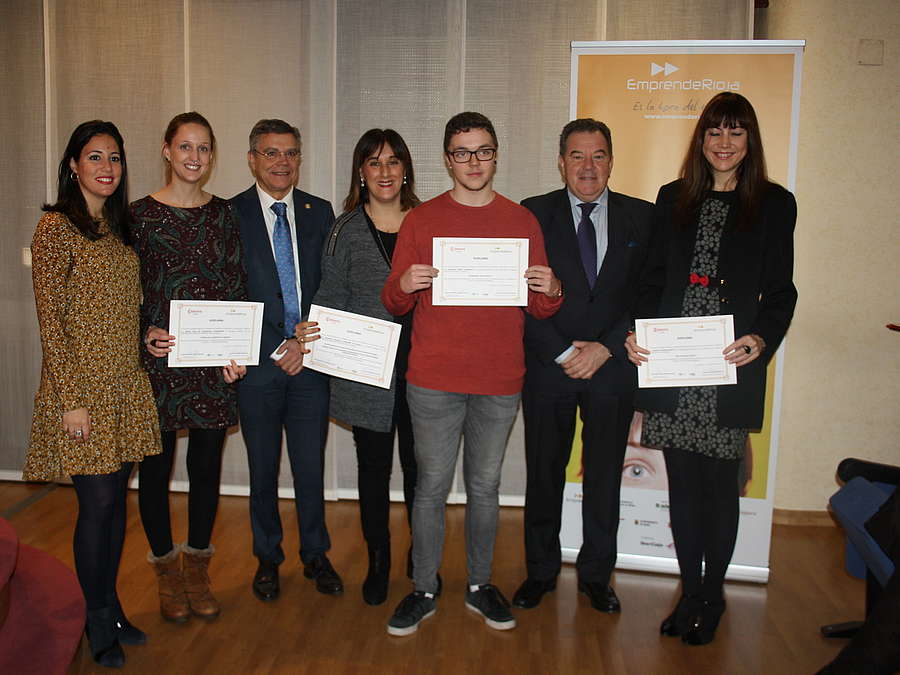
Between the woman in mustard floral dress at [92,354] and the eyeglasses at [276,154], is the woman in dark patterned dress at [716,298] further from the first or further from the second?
the woman in mustard floral dress at [92,354]

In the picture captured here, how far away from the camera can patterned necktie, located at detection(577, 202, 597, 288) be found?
2.95m

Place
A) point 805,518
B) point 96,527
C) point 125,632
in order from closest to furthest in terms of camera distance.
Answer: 1. point 96,527
2. point 125,632
3. point 805,518

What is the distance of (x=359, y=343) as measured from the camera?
2.82m

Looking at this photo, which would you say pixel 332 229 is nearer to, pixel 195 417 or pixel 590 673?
pixel 195 417

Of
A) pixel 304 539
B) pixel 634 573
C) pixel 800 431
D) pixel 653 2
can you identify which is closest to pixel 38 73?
pixel 304 539

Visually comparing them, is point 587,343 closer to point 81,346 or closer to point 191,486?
point 191,486

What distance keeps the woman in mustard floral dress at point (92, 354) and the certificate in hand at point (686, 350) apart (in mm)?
1814

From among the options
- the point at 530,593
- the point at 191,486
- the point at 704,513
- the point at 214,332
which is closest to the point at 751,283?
the point at 704,513

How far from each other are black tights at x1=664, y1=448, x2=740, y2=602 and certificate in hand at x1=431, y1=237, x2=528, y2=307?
2.98 ft

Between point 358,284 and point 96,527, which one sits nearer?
point 96,527

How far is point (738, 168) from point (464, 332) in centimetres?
117

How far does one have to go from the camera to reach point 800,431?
4.14 m

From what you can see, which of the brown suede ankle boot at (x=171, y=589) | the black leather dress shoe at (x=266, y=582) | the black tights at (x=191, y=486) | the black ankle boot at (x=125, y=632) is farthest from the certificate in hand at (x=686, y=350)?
the black ankle boot at (x=125, y=632)

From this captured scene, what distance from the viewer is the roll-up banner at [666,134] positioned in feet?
10.9
